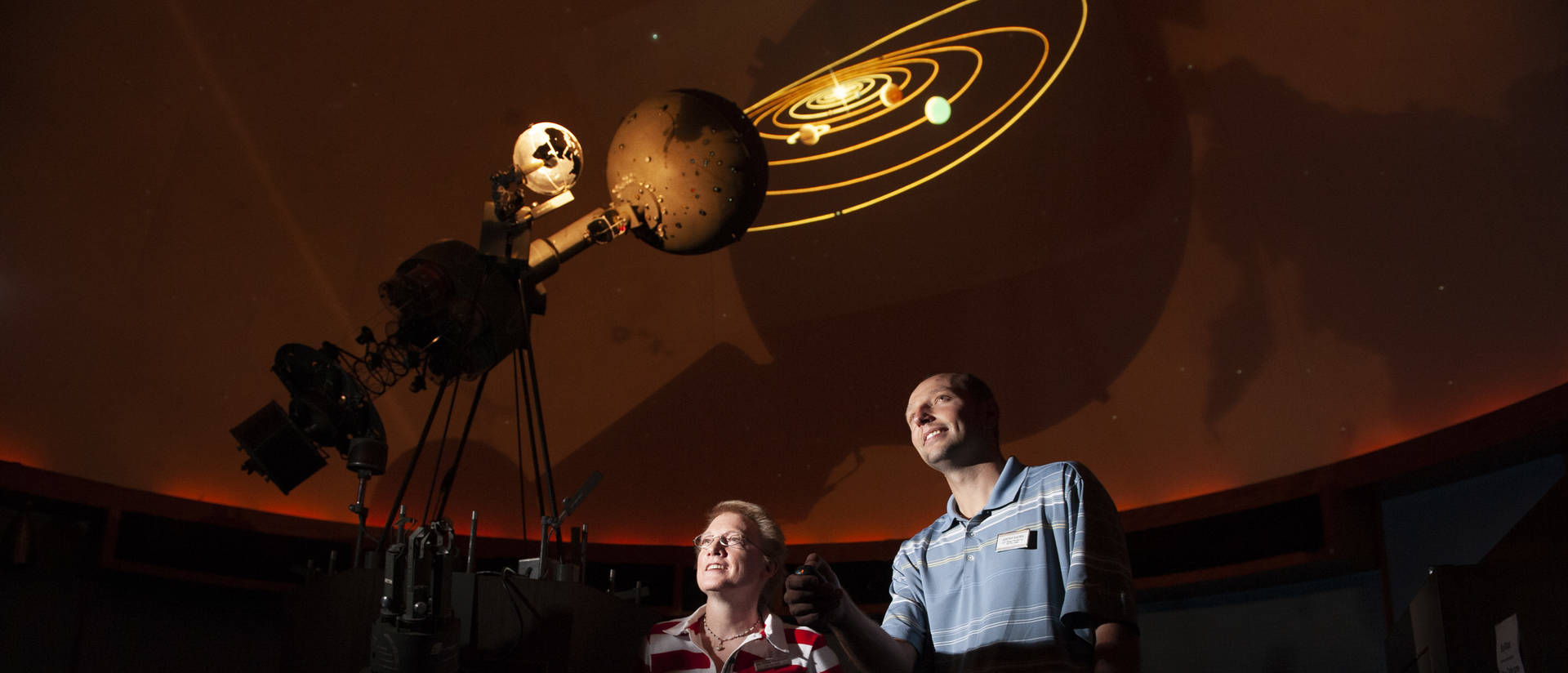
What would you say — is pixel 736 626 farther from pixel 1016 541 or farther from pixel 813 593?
pixel 813 593

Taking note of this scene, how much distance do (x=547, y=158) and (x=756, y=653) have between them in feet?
8.65

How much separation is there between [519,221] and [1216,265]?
4.66 metres

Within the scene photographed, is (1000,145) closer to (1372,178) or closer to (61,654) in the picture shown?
(1372,178)

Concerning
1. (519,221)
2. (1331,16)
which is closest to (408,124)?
(519,221)

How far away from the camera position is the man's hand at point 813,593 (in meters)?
2.11

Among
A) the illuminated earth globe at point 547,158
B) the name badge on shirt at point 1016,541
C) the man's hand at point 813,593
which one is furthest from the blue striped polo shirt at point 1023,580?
the illuminated earth globe at point 547,158

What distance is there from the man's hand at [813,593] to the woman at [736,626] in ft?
3.96

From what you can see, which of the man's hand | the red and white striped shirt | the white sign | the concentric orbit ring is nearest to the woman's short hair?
the red and white striped shirt

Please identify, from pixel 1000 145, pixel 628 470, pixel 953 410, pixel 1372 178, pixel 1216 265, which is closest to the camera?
pixel 953 410

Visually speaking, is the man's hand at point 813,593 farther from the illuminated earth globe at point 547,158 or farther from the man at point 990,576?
the illuminated earth globe at point 547,158

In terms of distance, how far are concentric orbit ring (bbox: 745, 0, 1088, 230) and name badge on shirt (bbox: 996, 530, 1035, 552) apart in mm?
5648

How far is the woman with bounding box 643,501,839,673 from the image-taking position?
11.1ft

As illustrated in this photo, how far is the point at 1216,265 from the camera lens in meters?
7.33

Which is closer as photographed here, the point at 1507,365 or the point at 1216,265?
the point at 1507,365
